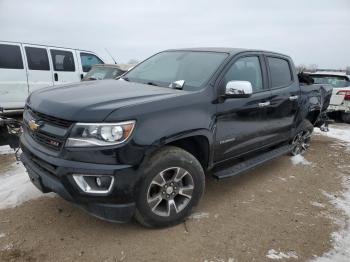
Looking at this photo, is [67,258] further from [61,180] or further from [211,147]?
[211,147]

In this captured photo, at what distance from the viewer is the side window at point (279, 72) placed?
4996 mm

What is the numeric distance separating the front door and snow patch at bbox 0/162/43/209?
7.41 ft

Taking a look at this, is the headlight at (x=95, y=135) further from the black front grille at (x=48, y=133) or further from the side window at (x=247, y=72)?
the side window at (x=247, y=72)

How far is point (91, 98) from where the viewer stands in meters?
3.28

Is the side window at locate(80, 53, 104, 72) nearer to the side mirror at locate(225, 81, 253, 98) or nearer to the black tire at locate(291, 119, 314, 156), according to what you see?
the black tire at locate(291, 119, 314, 156)

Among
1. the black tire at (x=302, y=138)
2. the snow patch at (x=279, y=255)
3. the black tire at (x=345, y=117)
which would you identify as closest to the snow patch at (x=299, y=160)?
the black tire at (x=302, y=138)

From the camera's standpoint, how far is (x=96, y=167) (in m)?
2.94

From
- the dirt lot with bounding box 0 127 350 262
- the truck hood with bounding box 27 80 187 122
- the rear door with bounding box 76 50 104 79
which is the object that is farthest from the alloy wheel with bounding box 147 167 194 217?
the rear door with bounding box 76 50 104 79

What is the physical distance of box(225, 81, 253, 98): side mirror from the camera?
3.77m

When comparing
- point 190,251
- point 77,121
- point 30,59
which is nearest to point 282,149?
point 190,251

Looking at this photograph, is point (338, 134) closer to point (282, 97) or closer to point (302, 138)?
point (302, 138)

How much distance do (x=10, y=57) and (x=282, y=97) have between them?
7.16m

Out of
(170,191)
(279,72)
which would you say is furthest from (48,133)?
(279,72)

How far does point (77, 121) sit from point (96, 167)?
1.39ft
